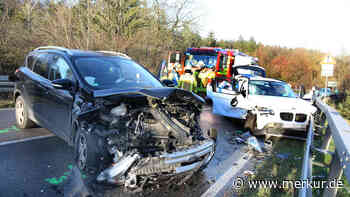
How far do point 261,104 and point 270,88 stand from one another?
150 cm

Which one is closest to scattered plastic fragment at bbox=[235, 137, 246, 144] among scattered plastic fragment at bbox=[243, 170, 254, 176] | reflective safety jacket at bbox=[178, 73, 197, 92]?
scattered plastic fragment at bbox=[243, 170, 254, 176]

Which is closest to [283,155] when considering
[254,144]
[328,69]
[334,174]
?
[254,144]

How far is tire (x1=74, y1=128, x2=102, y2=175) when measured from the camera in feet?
10.5

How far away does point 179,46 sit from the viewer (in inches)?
962

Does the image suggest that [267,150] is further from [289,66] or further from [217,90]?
[289,66]

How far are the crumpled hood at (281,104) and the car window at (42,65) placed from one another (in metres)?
5.01

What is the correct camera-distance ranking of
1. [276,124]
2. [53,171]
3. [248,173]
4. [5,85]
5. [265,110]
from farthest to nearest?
[5,85], [265,110], [276,124], [248,173], [53,171]

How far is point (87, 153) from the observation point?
328 cm

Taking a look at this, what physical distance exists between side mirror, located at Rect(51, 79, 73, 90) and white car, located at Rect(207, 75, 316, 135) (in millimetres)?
4587

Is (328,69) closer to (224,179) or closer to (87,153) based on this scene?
(224,179)

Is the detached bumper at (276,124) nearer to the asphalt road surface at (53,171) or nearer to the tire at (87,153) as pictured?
the asphalt road surface at (53,171)

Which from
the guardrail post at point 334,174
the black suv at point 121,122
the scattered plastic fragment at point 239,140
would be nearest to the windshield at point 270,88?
the scattered plastic fragment at point 239,140

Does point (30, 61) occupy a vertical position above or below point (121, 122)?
above

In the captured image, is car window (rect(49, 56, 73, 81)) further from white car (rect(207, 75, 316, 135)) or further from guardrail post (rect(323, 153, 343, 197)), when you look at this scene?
white car (rect(207, 75, 316, 135))
